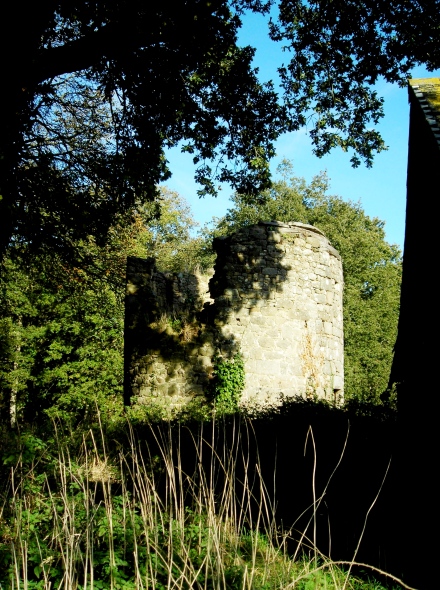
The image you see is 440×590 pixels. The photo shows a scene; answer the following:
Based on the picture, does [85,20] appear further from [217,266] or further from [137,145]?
[217,266]

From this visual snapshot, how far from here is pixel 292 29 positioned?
850 centimetres

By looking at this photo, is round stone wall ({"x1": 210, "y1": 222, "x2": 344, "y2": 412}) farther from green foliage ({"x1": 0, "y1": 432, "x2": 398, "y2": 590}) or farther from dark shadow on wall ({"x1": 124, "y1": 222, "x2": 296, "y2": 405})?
green foliage ({"x1": 0, "y1": 432, "x2": 398, "y2": 590})

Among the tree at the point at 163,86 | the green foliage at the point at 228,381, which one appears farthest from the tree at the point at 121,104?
the green foliage at the point at 228,381

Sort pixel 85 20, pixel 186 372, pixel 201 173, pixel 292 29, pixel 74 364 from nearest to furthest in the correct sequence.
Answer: pixel 85 20, pixel 292 29, pixel 201 173, pixel 186 372, pixel 74 364

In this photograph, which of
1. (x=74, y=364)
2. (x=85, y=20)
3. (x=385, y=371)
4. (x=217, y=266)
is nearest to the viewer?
(x=85, y=20)

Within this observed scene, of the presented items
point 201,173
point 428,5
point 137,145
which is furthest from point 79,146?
point 428,5

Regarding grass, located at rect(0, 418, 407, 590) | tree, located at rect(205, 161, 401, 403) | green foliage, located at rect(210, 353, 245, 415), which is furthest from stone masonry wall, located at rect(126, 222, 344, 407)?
tree, located at rect(205, 161, 401, 403)

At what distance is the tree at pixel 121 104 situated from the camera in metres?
Answer: 6.59

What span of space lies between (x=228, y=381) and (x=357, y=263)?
22.6m

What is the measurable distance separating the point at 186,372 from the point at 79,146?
17.4 feet

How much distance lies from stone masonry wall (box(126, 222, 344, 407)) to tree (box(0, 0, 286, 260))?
2.39 metres

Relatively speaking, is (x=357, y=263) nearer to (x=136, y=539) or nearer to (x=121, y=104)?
(x=121, y=104)

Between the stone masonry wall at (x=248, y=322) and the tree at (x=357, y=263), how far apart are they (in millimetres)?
16638

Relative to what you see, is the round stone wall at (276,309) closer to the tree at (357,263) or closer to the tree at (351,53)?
the tree at (351,53)
